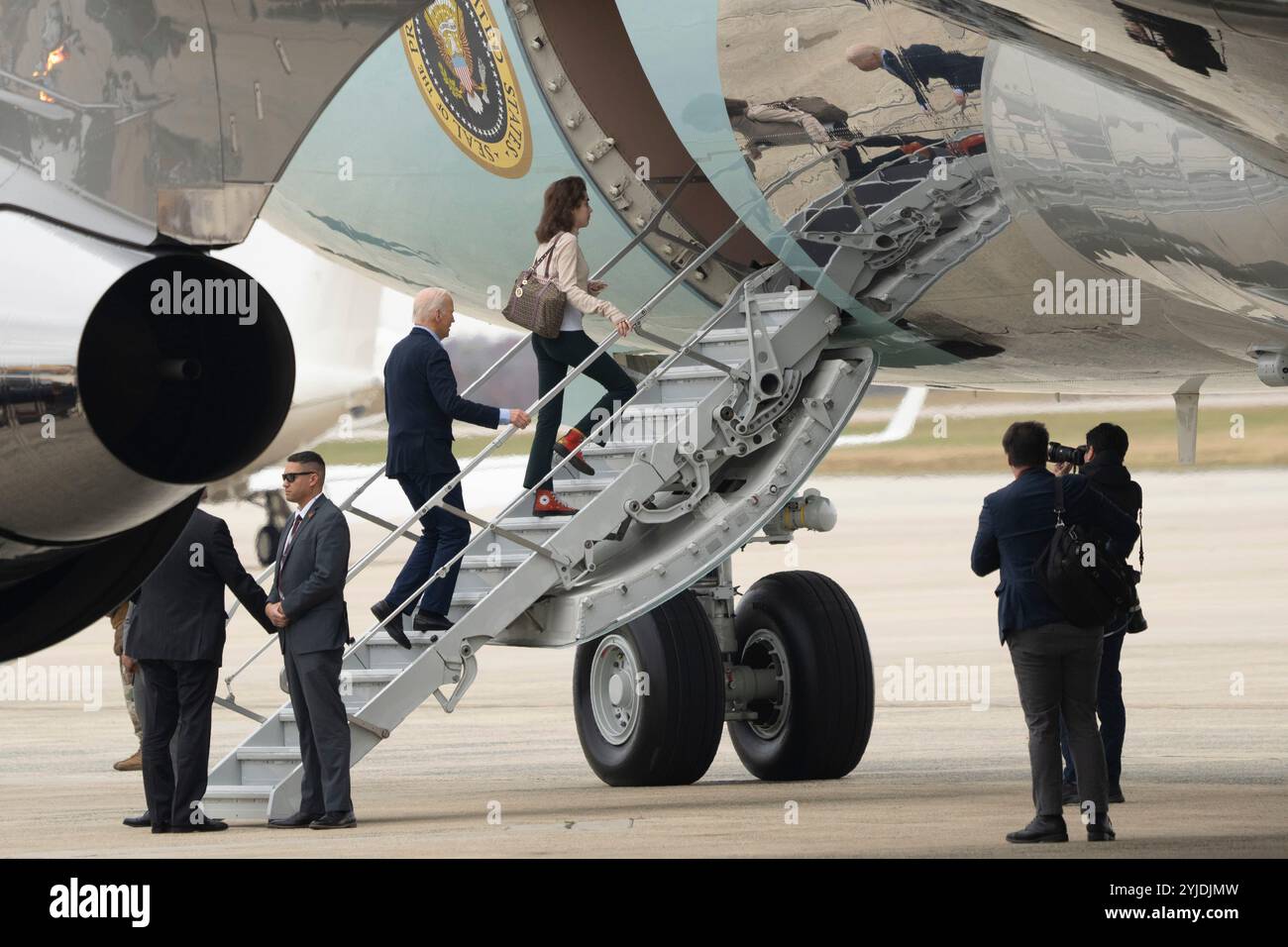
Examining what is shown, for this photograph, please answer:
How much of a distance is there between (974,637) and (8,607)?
1787 cm

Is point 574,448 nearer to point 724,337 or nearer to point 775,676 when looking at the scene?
point 724,337

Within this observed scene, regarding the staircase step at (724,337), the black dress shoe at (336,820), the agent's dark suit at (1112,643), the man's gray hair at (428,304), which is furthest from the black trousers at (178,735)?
the agent's dark suit at (1112,643)

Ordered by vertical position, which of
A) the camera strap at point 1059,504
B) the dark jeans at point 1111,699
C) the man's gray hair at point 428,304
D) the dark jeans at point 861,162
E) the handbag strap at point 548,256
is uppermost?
the dark jeans at point 861,162

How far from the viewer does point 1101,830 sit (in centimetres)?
898

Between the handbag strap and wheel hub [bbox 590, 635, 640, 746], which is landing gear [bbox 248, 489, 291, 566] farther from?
the handbag strap

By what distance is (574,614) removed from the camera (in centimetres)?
1082

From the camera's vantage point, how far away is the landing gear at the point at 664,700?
11.9 meters

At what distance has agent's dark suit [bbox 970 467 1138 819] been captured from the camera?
8719 mm

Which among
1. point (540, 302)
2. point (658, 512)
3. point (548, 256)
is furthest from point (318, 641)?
point (548, 256)

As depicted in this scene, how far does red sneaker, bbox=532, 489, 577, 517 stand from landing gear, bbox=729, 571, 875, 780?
Answer: 61.0 inches

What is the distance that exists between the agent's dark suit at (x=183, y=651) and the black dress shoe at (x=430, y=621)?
0.92 meters

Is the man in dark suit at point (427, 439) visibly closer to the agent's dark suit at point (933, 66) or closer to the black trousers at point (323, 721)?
the black trousers at point (323, 721)

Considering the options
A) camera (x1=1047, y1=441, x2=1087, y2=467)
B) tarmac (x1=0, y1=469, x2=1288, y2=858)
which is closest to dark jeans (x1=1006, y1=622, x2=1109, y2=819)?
tarmac (x1=0, y1=469, x2=1288, y2=858)
